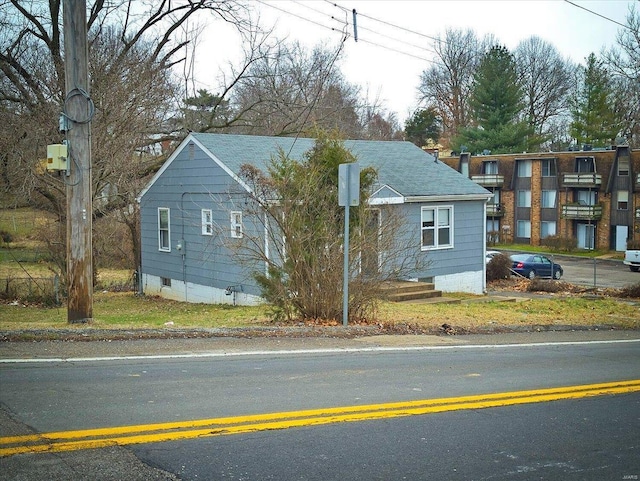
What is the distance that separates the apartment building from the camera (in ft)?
188

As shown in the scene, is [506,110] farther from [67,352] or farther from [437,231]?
[67,352]

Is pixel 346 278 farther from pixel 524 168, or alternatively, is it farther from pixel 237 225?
pixel 524 168

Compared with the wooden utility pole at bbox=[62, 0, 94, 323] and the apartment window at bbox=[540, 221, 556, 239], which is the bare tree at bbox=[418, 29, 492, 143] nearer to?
the apartment window at bbox=[540, 221, 556, 239]

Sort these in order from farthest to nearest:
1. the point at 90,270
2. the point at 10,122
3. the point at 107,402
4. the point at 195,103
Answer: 1. the point at 195,103
2. the point at 10,122
3. the point at 90,270
4. the point at 107,402

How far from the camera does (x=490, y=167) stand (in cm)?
6425

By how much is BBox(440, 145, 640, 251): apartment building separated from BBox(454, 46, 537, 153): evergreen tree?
7896 millimetres

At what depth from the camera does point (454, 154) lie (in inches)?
2596

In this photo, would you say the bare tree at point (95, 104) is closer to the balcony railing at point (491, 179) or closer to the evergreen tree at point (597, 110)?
the balcony railing at point (491, 179)

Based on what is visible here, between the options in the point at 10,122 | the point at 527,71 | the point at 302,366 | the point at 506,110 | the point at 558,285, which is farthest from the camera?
the point at 527,71

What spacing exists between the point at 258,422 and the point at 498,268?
97.9 ft

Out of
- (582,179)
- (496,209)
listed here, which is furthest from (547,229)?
(582,179)

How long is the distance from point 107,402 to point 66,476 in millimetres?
1890

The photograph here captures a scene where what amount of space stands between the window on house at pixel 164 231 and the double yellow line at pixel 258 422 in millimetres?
20580

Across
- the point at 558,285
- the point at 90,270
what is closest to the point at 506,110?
the point at 558,285
